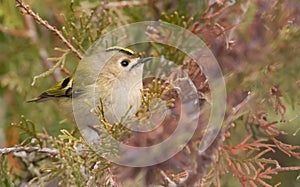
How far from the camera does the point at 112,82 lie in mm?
2424

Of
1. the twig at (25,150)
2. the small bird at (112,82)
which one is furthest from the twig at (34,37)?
the twig at (25,150)

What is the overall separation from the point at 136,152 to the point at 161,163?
0.32 ft

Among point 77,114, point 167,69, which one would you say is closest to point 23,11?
point 77,114

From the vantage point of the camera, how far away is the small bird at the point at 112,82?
229 centimetres

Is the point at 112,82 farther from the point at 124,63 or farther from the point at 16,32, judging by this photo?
the point at 16,32

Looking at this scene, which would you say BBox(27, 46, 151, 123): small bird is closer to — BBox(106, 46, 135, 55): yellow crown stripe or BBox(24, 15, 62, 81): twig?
BBox(106, 46, 135, 55): yellow crown stripe

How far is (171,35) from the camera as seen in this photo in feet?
8.45

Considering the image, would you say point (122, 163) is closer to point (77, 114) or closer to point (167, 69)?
point (77, 114)

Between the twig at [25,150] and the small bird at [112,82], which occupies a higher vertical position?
the small bird at [112,82]

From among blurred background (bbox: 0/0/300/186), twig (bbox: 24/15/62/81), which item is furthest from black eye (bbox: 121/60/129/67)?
twig (bbox: 24/15/62/81)

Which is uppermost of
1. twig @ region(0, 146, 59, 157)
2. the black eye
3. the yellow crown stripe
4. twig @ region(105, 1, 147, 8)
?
twig @ region(105, 1, 147, 8)

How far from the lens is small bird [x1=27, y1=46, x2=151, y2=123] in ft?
7.50

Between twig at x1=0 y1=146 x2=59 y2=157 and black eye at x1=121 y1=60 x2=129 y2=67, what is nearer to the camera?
twig at x1=0 y1=146 x2=59 y2=157

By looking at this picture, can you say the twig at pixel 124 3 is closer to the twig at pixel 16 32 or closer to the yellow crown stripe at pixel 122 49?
the yellow crown stripe at pixel 122 49
